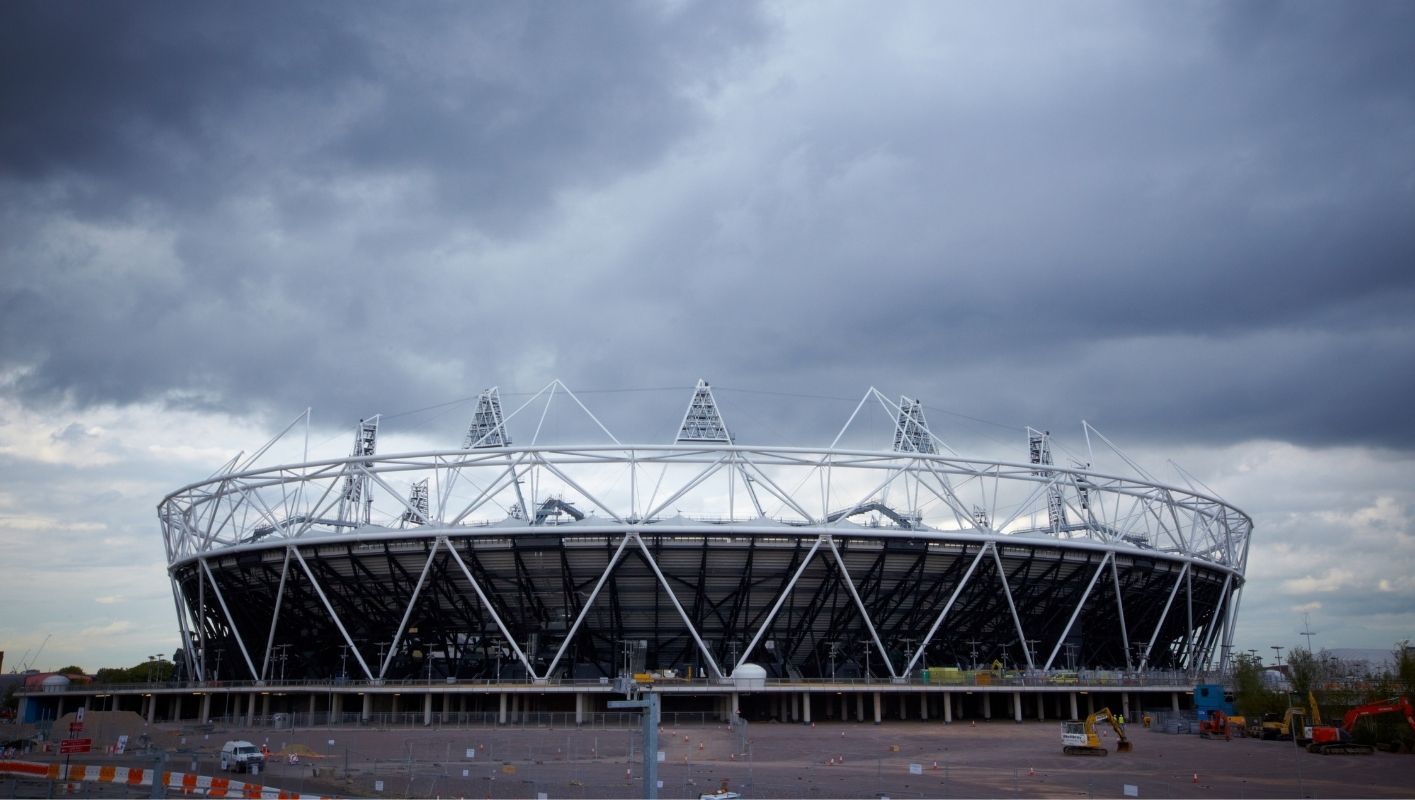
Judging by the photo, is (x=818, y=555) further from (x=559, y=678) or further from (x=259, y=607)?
(x=259, y=607)

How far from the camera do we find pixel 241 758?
3881 centimetres

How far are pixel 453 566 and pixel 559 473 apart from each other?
991 centimetres

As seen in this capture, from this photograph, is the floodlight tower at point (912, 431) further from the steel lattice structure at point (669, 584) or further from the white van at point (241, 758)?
the white van at point (241, 758)

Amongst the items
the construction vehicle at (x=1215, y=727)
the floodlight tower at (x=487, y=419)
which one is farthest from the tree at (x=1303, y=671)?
the floodlight tower at (x=487, y=419)

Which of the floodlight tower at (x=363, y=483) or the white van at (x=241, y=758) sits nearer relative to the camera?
the white van at (x=241, y=758)

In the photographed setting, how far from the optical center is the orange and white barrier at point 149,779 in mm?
29845

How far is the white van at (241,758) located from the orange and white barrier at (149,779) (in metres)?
4.31

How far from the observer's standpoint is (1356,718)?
50.1 m

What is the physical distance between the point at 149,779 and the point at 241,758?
4.77 metres

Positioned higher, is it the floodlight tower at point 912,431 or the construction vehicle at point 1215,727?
the floodlight tower at point 912,431

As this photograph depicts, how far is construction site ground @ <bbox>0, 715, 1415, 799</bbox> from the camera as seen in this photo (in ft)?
110

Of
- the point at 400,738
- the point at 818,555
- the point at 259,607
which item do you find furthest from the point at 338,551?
the point at 818,555

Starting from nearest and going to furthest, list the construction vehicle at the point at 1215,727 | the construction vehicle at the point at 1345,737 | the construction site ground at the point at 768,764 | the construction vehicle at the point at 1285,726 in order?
1. the construction site ground at the point at 768,764
2. the construction vehicle at the point at 1345,737
3. the construction vehicle at the point at 1285,726
4. the construction vehicle at the point at 1215,727

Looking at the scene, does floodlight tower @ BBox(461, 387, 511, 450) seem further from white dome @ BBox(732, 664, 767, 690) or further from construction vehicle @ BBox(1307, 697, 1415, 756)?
construction vehicle @ BBox(1307, 697, 1415, 756)
